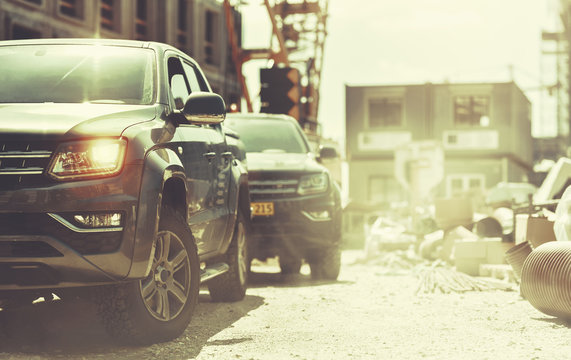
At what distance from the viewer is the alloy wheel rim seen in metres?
5.89

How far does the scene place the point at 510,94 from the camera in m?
42.9

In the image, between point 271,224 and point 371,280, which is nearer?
point 271,224

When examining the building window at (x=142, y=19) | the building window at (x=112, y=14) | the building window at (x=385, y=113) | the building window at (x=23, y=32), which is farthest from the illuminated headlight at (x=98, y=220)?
the building window at (x=385, y=113)

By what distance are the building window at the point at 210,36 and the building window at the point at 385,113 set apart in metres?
7.48

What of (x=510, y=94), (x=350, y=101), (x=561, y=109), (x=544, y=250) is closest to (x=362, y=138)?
(x=350, y=101)

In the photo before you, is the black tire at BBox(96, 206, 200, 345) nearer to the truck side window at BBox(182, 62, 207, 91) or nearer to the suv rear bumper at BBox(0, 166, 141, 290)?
the suv rear bumper at BBox(0, 166, 141, 290)

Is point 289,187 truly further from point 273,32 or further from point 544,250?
point 273,32

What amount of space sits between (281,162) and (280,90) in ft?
27.9

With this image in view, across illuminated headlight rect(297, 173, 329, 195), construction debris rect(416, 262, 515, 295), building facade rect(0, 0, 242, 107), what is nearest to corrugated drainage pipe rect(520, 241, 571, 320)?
construction debris rect(416, 262, 515, 295)

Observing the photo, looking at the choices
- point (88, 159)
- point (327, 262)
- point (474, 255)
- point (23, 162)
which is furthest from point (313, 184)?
point (23, 162)

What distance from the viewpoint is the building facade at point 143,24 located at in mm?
27359

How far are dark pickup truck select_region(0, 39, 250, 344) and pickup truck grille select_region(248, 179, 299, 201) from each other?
379 cm

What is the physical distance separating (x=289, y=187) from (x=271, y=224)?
485 millimetres

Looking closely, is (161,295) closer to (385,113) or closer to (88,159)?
(88,159)
